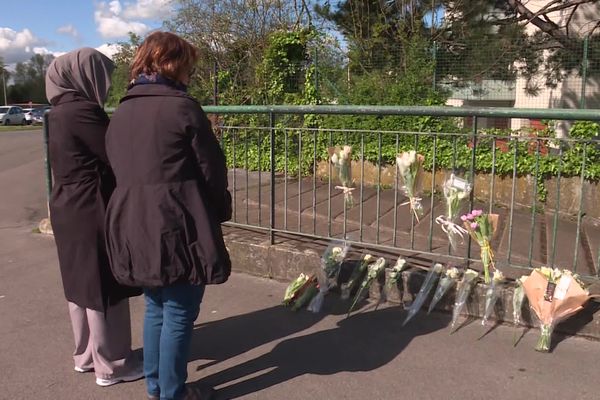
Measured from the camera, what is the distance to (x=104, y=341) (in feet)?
9.96

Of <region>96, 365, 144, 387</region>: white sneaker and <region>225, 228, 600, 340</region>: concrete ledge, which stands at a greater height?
<region>225, 228, 600, 340</region>: concrete ledge

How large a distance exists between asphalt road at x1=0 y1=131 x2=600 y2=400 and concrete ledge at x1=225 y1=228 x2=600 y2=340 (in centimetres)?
9

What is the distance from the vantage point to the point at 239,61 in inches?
471

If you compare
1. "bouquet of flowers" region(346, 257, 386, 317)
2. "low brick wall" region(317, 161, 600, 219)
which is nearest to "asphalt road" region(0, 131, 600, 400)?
"bouquet of flowers" region(346, 257, 386, 317)

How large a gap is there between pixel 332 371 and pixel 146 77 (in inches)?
73.3

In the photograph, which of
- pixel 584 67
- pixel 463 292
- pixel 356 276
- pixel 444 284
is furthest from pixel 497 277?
pixel 584 67

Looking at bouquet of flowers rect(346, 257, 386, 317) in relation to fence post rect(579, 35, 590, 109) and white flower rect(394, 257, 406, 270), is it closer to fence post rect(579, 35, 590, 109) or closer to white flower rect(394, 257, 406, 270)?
white flower rect(394, 257, 406, 270)

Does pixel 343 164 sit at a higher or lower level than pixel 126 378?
higher

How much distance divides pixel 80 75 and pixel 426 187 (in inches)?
168

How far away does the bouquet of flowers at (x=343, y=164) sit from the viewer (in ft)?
13.8

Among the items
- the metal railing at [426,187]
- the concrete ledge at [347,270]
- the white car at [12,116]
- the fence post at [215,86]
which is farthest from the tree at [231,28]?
the white car at [12,116]

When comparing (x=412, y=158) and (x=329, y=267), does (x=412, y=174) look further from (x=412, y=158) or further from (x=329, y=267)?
(x=329, y=267)

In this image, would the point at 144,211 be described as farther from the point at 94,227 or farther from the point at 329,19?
the point at 329,19

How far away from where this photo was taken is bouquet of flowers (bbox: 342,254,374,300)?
165 inches
